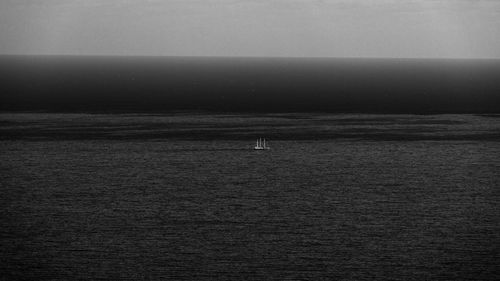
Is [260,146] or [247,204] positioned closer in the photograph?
[247,204]

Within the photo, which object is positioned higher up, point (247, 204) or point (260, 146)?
point (260, 146)

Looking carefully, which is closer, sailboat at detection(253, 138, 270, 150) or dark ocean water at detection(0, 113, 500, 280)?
dark ocean water at detection(0, 113, 500, 280)

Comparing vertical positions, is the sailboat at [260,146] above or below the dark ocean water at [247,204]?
A: above

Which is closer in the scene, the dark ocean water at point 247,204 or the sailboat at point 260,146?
the dark ocean water at point 247,204

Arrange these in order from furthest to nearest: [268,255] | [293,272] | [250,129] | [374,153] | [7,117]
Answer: [7,117], [250,129], [374,153], [268,255], [293,272]

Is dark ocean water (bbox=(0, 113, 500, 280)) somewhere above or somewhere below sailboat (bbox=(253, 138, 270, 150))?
below

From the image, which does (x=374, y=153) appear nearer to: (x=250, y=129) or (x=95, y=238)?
(x=250, y=129)

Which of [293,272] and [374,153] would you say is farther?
[374,153]

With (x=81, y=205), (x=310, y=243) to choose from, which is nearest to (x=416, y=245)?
(x=310, y=243)
